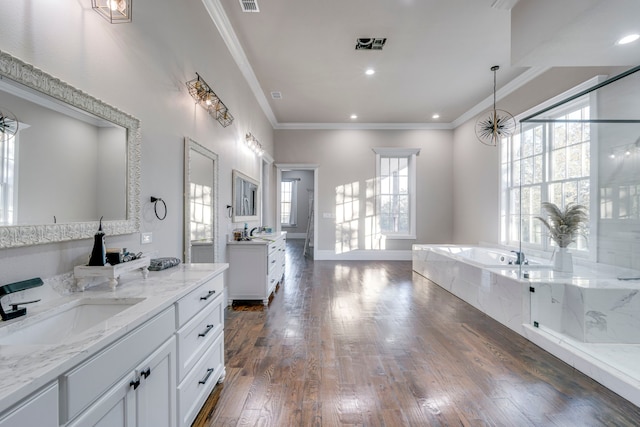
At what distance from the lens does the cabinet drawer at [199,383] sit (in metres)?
1.39

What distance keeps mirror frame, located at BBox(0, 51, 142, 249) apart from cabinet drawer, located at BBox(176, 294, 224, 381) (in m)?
0.66

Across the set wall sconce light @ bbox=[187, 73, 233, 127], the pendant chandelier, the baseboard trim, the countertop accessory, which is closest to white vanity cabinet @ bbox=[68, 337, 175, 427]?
the countertop accessory

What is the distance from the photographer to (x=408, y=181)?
6.89 meters

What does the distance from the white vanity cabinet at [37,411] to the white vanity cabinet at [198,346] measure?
0.64 meters

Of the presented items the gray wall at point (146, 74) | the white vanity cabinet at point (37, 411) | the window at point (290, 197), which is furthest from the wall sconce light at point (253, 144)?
the window at point (290, 197)

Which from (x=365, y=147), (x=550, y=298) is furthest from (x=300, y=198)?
(x=550, y=298)

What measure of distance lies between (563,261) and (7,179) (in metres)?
4.13

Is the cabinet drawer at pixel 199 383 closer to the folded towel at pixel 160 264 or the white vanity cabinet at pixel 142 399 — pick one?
the white vanity cabinet at pixel 142 399

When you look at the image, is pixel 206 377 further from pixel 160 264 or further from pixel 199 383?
pixel 160 264

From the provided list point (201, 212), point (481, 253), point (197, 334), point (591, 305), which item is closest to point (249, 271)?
point (201, 212)

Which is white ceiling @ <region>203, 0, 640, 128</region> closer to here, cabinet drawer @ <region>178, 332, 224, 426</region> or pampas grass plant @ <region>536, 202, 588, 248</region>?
pampas grass plant @ <region>536, 202, 588, 248</region>

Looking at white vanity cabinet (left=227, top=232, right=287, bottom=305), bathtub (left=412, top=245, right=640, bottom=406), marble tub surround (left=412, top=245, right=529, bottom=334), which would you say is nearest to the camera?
bathtub (left=412, top=245, right=640, bottom=406)

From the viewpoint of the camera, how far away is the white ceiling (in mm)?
2370

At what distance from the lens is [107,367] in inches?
34.3
